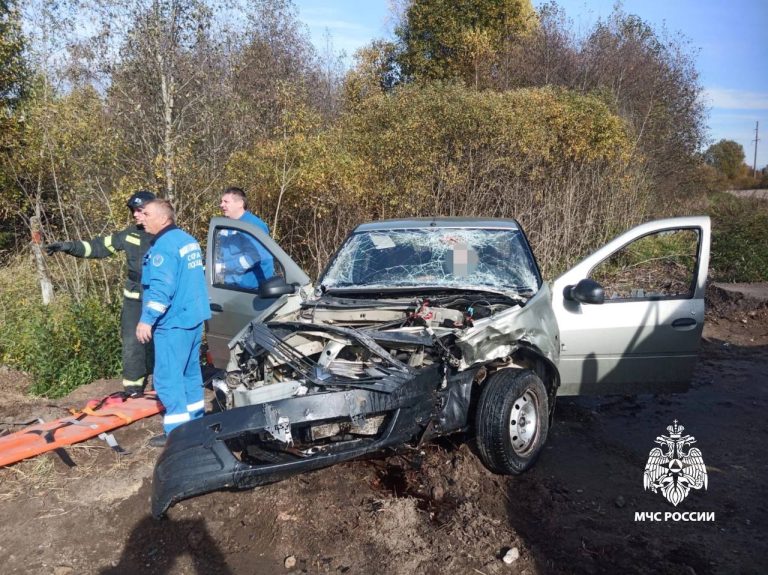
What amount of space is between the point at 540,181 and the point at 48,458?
8917mm

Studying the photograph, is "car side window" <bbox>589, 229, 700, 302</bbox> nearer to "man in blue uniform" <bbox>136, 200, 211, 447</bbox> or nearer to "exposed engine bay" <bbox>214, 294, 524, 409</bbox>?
"exposed engine bay" <bbox>214, 294, 524, 409</bbox>

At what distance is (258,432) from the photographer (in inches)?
121

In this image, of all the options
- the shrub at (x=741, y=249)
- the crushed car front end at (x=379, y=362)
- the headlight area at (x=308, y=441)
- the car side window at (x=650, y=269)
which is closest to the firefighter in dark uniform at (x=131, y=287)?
the crushed car front end at (x=379, y=362)

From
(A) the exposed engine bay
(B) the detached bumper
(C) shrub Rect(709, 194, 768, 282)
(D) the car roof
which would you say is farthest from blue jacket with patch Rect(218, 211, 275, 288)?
(C) shrub Rect(709, 194, 768, 282)

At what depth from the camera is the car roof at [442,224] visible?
5020 mm

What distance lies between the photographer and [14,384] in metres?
6.34

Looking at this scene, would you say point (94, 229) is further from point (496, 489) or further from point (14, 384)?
point (496, 489)

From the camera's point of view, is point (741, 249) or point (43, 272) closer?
point (43, 272)

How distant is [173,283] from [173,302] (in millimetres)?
150

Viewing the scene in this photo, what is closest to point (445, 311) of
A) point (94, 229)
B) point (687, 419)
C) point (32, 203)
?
point (687, 419)

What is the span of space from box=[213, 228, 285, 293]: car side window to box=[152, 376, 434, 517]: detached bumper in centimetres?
220

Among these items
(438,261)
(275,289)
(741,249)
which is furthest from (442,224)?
(741,249)

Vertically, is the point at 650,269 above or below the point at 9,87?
below

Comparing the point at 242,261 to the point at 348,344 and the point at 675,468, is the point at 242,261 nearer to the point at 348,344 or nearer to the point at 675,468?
the point at 348,344
